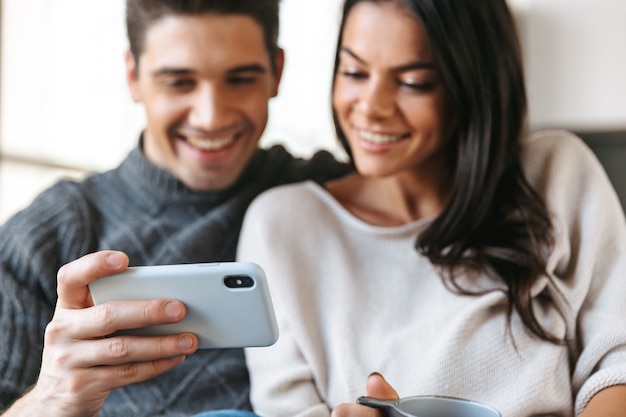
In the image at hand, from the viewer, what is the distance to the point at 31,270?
4.19 ft

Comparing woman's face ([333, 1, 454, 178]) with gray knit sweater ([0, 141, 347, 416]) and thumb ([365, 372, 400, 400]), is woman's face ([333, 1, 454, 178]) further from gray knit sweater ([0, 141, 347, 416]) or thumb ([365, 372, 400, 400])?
thumb ([365, 372, 400, 400])

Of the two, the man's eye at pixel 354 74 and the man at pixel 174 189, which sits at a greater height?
the man's eye at pixel 354 74

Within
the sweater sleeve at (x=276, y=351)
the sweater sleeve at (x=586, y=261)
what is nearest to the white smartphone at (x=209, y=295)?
the sweater sleeve at (x=276, y=351)

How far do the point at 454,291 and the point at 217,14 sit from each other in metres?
0.61

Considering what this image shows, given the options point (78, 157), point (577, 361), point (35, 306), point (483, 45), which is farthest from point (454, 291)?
point (78, 157)

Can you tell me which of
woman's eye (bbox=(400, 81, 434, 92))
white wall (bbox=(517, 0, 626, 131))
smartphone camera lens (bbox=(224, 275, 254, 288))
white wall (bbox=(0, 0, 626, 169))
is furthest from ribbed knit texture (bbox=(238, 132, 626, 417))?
white wall (bbox=(0, 0, 626, 169))

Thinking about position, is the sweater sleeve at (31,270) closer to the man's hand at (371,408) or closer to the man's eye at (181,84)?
the man's eye at (181,84)

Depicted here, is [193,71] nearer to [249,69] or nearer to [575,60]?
[249,69]

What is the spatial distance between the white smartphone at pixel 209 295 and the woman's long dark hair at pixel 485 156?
394 millimetres

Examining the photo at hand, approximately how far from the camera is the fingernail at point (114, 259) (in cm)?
88

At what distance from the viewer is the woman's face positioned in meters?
1.19

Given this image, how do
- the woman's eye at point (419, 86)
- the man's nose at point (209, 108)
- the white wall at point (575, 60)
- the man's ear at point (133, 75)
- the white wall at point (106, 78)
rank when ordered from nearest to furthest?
the woman's eye at point (419, 86) → the man's nose at point (209, 108) → the man's ear at point (133, 75) → the white wall at point (575, 60) → the white wall at point (106, 78)

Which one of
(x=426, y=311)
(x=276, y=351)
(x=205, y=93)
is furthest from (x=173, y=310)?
(x=205, y=93)

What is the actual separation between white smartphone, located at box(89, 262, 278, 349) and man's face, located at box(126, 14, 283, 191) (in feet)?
1.63
